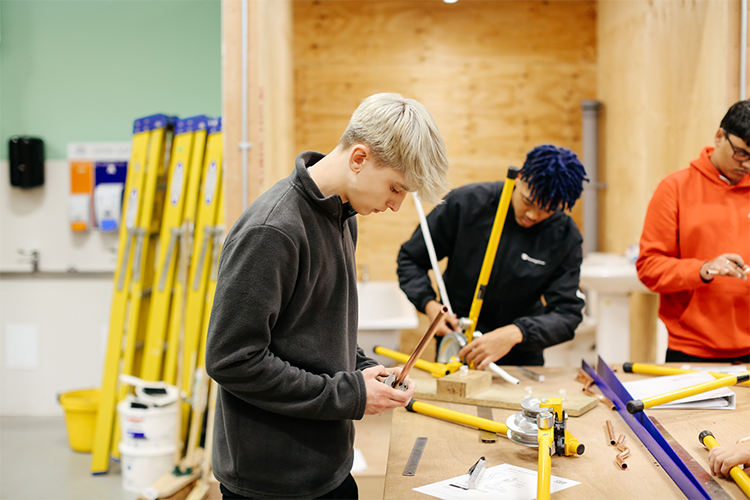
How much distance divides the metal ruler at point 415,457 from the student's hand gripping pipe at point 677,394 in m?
0.46

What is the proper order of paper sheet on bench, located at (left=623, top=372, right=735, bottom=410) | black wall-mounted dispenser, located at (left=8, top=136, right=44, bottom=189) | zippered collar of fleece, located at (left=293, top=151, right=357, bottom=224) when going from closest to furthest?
zippered collar of fleece, located at (left=293, top=151, right=357, bottom=224) → paper sheet on bench, located at (left=623, top=372, right=735, bottom=410) → black wall-mounted dispenser, located at (left=8, top=136, right=44, bottom=189)

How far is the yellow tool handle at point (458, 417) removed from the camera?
1.27 meters

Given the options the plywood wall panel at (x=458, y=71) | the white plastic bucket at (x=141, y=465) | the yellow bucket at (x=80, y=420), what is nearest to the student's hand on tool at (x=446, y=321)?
the white plastic bucket at (x=141, y=465)

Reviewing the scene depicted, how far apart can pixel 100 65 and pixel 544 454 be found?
12.6ft

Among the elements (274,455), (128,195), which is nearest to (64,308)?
(128,195)

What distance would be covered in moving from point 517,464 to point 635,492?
0.21 m

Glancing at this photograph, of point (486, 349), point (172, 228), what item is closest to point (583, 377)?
point (486, 349)

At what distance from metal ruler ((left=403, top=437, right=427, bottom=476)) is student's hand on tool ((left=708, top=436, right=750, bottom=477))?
0.54 m

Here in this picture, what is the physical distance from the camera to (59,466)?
10.2ft

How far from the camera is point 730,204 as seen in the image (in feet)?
6.36

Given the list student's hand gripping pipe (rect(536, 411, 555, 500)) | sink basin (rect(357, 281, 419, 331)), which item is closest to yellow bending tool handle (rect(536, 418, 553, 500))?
student's hand gripping pipe (rect(536, 411, 555, 500))

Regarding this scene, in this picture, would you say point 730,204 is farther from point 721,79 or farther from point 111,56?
point 111,56

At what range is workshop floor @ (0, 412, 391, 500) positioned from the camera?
2.77 metres

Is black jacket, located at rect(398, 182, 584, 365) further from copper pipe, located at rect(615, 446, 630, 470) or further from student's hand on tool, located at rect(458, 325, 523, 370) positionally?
copper pipe, located at rect(615, 446, 630, 470)
